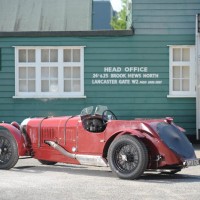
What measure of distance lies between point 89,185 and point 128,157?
0.97m

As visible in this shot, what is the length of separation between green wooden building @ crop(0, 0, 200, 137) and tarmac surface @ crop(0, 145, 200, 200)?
6209mm

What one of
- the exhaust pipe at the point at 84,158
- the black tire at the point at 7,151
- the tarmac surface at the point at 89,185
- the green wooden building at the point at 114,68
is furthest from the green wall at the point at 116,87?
the exhaust pipe at the point at 84,158

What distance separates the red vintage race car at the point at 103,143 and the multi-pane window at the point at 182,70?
6.63 m

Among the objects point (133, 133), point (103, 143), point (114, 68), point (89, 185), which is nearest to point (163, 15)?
point (114, 68)

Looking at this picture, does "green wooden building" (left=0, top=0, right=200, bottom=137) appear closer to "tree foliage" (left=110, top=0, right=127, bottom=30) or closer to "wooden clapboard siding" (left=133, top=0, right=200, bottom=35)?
"wooden clapboard siding" (left=133, top=0, right=200, bottom=35)

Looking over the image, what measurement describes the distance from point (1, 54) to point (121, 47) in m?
3.50

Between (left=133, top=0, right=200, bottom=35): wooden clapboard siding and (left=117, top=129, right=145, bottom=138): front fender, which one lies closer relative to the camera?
(left=117, top=129, right=145, bottom=138): front fender

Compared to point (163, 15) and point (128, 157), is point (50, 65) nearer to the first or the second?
point (163, 15)

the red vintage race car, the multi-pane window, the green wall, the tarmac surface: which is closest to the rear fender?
the red vintage race car

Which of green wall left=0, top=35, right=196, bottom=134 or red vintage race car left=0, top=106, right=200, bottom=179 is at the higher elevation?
green wall left=0, top=35, right=196, bottom=134

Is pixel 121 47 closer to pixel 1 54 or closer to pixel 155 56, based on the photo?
pixel 155 56

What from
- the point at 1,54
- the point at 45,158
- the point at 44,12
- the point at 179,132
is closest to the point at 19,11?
the point at 44,12

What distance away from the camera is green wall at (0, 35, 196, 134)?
16859mm

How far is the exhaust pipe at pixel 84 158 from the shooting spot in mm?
9625
